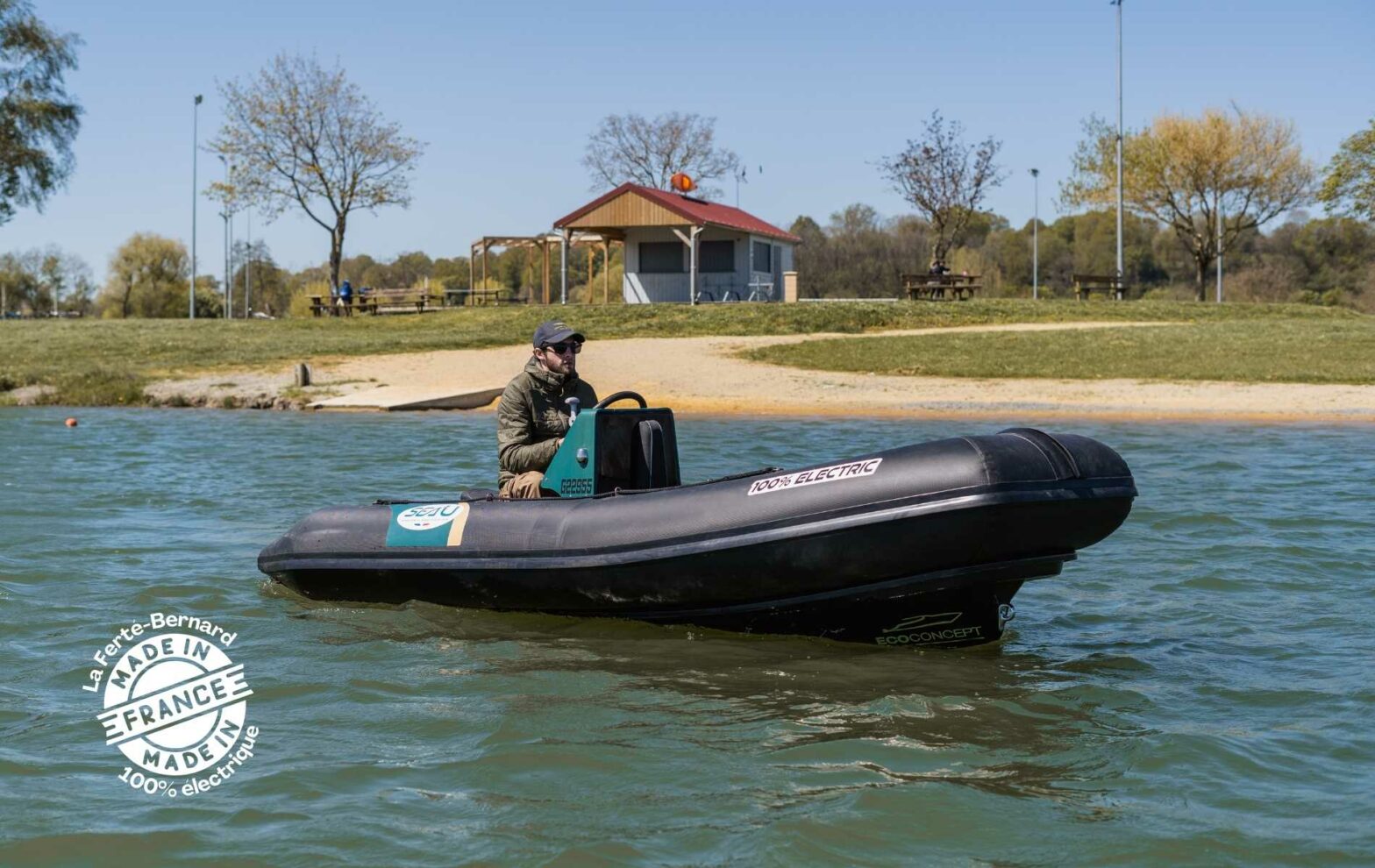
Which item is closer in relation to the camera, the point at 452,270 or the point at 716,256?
the point at 716,256

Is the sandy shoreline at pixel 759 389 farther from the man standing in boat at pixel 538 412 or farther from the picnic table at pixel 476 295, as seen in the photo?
the picnic table at pixel 476 295

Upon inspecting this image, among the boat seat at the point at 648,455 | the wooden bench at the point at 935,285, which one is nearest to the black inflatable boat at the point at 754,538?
the boat seat at the point at 648,455

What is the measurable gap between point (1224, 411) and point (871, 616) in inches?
510

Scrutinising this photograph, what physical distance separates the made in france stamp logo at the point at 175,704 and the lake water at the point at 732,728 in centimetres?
9

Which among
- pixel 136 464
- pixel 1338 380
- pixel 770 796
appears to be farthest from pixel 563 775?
pixel 1338 380

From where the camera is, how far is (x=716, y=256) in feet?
122

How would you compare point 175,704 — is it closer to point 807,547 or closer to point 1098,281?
point 807,547

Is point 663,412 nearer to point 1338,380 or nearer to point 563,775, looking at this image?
point 563,775

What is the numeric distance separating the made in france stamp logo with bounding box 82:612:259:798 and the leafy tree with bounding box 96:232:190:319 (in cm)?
7808

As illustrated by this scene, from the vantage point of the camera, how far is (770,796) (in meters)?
4.61

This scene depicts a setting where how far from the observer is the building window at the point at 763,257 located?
38.2 meters

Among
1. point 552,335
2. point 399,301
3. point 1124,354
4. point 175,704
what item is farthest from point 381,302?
point 175,704

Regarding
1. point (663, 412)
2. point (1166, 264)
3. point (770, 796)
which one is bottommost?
point (770, 796)

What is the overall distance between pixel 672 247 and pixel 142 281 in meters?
54.7
